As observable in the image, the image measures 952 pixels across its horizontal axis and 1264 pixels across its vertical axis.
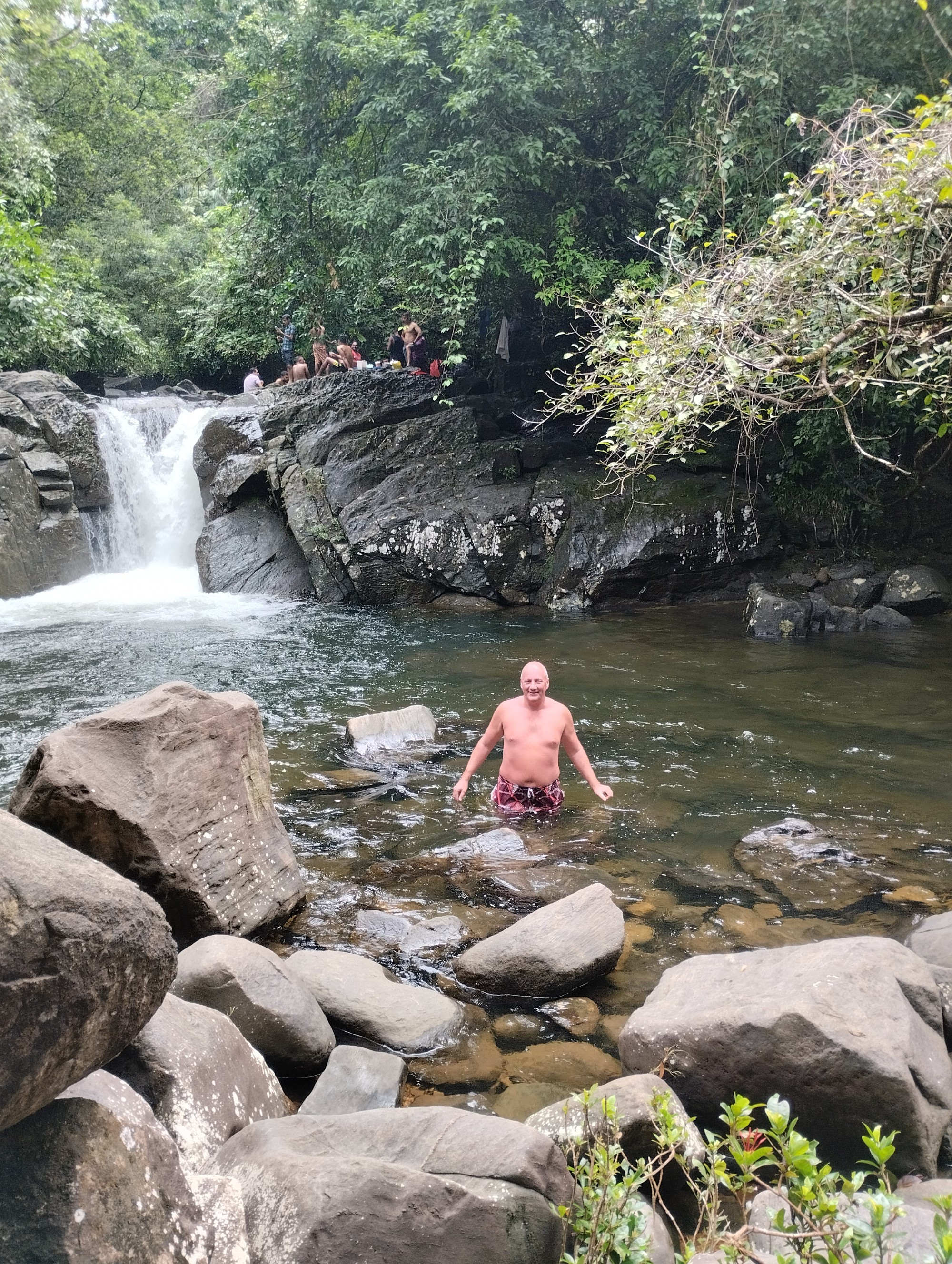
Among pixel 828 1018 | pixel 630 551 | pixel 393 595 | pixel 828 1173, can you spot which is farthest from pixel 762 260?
pixel 393 595

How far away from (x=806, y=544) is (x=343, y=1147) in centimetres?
1430

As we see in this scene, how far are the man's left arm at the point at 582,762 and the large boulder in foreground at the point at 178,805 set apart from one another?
2.31 meters

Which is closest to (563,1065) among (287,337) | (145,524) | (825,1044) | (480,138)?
(825,1044)

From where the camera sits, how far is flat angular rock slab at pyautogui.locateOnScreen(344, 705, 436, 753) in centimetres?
780

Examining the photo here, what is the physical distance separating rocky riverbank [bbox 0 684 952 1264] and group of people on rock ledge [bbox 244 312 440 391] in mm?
14106

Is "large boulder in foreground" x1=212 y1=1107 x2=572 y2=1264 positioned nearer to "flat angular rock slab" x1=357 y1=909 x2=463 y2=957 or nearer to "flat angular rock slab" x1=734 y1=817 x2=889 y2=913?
"flat angular rock slab" x1=357 y1=909 x2=463 y2=957

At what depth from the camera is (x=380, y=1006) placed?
404cm

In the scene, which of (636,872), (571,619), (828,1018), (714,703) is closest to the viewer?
(828,1018)

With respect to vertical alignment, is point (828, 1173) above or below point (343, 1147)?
above

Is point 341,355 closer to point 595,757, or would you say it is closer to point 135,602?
point 135,602

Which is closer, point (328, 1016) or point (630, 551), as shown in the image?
point (328, 1016)

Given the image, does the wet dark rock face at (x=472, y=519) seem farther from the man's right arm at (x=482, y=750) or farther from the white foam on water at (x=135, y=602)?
the man's right arm at (x=482, y=750)

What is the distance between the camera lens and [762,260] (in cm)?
673

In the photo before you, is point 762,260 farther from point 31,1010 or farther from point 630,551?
point 630,551
